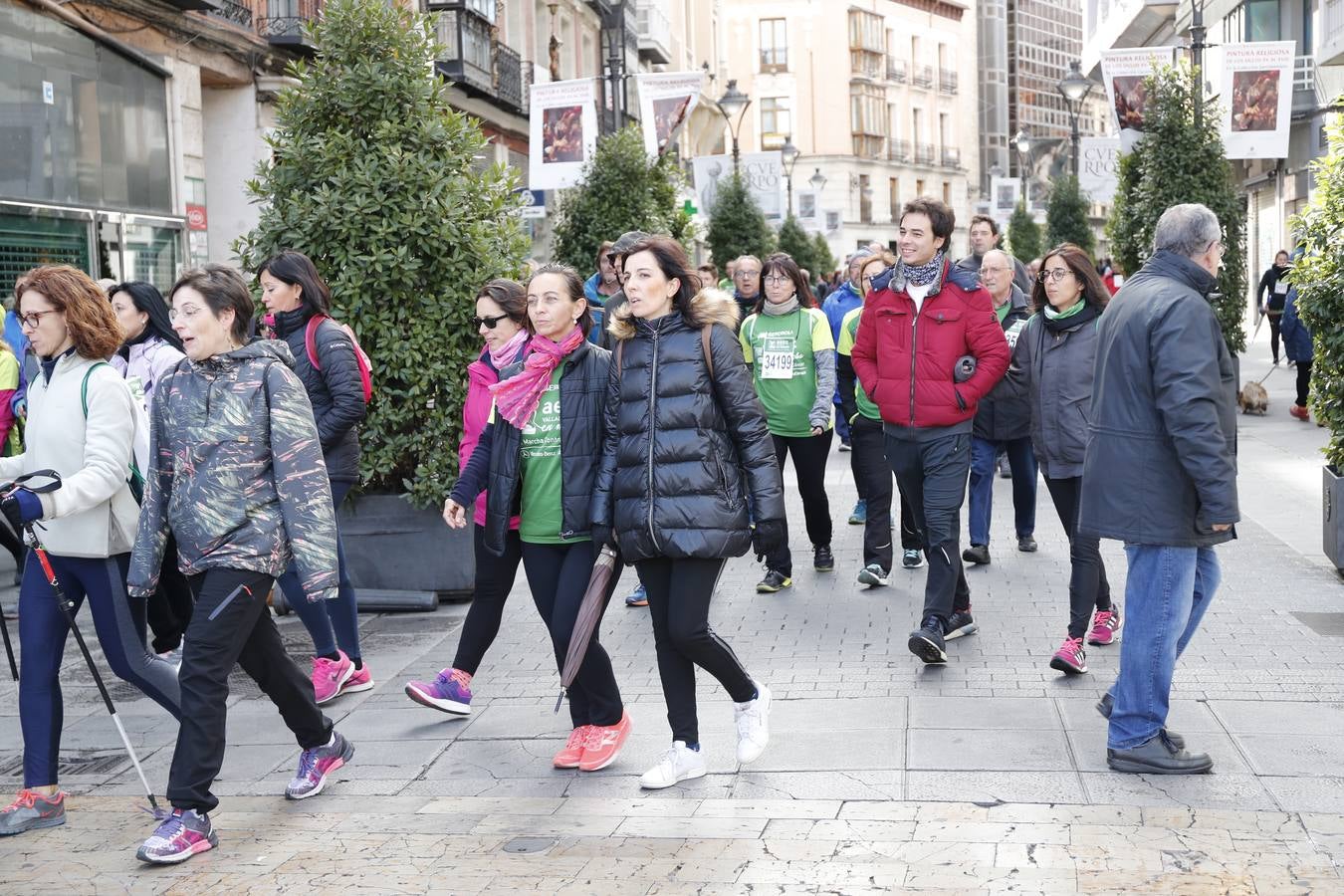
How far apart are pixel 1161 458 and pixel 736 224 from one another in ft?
93.7

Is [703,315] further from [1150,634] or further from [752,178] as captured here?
[752,178]

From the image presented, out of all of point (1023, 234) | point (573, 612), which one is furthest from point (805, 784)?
point (1023, 234)

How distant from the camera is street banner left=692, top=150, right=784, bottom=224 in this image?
33250 mm

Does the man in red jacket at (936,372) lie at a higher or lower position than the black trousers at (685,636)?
higher

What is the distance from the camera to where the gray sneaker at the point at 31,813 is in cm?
529

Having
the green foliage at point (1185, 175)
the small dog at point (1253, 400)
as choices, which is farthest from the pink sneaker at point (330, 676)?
the small dog at point (1253, 400)

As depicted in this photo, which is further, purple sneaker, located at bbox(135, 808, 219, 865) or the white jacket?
the white jacket

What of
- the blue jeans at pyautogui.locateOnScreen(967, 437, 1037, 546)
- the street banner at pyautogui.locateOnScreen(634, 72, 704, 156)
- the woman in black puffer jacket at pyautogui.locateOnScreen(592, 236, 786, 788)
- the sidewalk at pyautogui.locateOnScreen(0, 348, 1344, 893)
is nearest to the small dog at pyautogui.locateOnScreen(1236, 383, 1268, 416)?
the street banner at pyautogui.locateOnScreen(634, 72, 704, 156)

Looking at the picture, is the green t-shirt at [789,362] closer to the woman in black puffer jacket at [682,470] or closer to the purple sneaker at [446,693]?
the purple sneaker at [446,693]

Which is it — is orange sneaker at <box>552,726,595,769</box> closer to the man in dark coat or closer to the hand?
the hand

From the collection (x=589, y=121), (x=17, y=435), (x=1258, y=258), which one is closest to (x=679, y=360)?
(x=17, y=435)

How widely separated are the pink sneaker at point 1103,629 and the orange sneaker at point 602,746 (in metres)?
2.59

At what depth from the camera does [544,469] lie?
19.4 ft

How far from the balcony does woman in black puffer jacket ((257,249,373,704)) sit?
3658 cm
